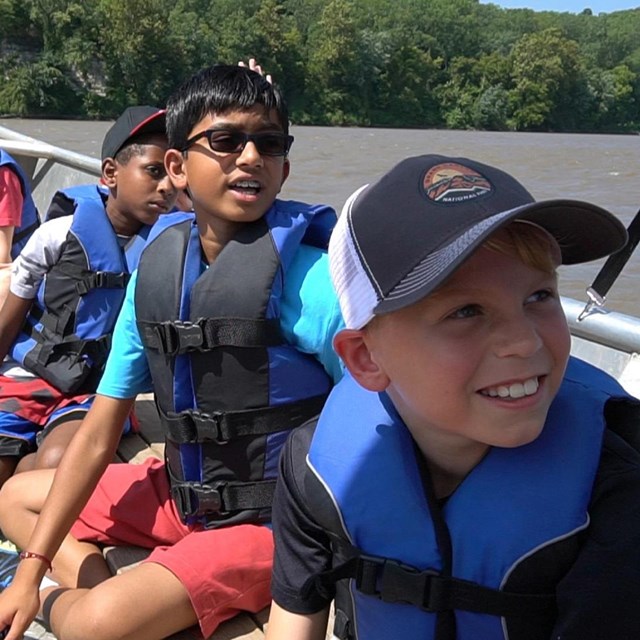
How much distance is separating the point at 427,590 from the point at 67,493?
33.8 inches

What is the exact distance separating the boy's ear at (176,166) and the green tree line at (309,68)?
32.6 meters

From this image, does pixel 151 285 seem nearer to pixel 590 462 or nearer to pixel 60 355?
pixel 60 355

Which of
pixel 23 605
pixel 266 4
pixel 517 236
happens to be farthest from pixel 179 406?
pixel 266 4

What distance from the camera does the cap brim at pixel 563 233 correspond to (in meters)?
0.93

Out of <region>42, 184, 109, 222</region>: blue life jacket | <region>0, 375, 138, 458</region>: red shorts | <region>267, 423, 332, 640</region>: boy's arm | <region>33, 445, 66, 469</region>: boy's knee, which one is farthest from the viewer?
<region>42, 184, 109, 222</region>: blue life jacket

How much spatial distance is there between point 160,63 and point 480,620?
37126mm

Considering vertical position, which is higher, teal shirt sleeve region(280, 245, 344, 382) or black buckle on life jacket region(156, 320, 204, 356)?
teal shirt sleeve region(280, 245, 344, 382)

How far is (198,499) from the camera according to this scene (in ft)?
5.81

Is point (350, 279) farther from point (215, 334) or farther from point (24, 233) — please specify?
point (24, 233)

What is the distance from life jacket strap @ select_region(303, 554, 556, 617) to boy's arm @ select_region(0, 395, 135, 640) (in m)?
0.66

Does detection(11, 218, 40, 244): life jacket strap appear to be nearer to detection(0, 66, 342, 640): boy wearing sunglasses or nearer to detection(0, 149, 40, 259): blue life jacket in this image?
detection(0, 149, 40, 259): blue life jacket

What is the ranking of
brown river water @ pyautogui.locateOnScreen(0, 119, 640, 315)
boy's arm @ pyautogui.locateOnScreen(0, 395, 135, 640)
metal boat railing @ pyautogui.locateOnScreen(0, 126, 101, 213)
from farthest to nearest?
brown river water @ pyautogui.locateOnScreen(0, 119, 640, 315)
metal boat railing @ pyautogui.locateOnScreen(0, 126, 101, 213)
boy's arm @ pyautogui.locateOnScreen(0, 395, 135, 640)

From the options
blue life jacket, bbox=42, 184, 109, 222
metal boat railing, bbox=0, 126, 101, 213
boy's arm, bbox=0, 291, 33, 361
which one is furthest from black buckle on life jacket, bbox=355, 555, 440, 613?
metal boat railing, bbox=0, 126, 101, 213

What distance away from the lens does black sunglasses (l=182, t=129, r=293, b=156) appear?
179cm
